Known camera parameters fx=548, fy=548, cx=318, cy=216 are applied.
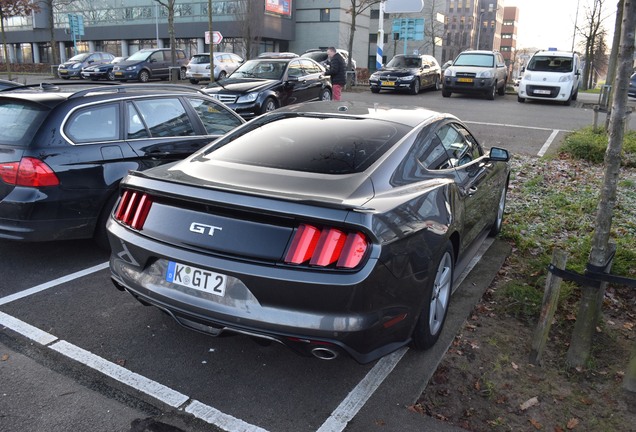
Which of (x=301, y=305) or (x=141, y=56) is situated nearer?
(x=301, y=305)

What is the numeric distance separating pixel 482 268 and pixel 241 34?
1649 inches

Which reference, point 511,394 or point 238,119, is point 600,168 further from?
point 511,394

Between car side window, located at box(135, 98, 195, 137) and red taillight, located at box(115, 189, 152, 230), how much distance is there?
84.8 inches

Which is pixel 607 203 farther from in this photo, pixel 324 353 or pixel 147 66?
pixel 147 66

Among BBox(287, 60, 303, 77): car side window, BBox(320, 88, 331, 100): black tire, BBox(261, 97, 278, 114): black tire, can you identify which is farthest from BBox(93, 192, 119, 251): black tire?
BBox(320, 88, 331, 100): black tire

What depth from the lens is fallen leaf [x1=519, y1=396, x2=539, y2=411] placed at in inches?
125

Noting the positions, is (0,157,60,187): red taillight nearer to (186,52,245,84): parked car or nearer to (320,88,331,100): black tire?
(320,88,331,100): black tire

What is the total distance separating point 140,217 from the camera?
11.0 feet

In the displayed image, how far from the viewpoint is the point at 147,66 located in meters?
29.4

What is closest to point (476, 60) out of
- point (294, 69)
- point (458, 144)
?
point (294, 69)

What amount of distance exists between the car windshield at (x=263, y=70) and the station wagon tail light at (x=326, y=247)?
1243 centimetres

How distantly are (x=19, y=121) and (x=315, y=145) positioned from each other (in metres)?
2.82

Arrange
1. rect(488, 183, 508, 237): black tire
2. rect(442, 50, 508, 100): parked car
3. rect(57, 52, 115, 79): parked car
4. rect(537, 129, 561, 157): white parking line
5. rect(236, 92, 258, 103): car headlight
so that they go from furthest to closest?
rect(57, 52, 115, 79): parked car → rect(442, 50, 508, 100): parked car → rect(236, 92, 258, 103): car headlight → rect(537, 129, 561, 157): white parking line → rect(488, 183, 508, 237): black tire

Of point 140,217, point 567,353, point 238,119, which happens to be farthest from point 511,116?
point 140,217
